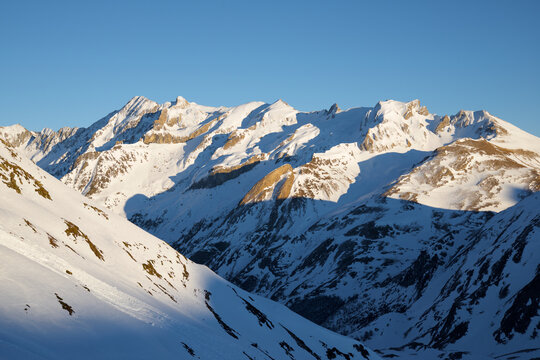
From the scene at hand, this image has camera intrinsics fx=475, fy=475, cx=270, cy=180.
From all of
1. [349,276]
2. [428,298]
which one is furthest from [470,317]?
[349,276]

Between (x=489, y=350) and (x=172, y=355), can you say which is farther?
(x=489, y=350)

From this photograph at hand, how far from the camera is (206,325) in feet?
144

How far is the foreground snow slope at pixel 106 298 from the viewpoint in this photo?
24.7m

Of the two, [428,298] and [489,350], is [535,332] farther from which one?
[428,298]

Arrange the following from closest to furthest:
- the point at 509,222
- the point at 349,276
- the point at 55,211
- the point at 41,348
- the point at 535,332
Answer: the point at 41,348 < the point at 55,211 < the point at 535,332 < the point at 509,222 < the point at 349,276

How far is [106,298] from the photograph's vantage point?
33875 mm

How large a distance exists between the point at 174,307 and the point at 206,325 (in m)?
3.49

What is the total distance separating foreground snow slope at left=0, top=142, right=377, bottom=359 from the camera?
24656 mm

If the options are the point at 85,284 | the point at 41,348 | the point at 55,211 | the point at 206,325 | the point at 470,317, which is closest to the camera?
the point at 41,348

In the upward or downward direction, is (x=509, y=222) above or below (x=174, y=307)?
above

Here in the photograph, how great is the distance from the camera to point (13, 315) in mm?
22953

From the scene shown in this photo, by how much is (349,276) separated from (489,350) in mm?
80014

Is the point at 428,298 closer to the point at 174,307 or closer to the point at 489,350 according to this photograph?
the point at 489,350

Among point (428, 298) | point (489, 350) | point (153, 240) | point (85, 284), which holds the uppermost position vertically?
point (153, 240)
